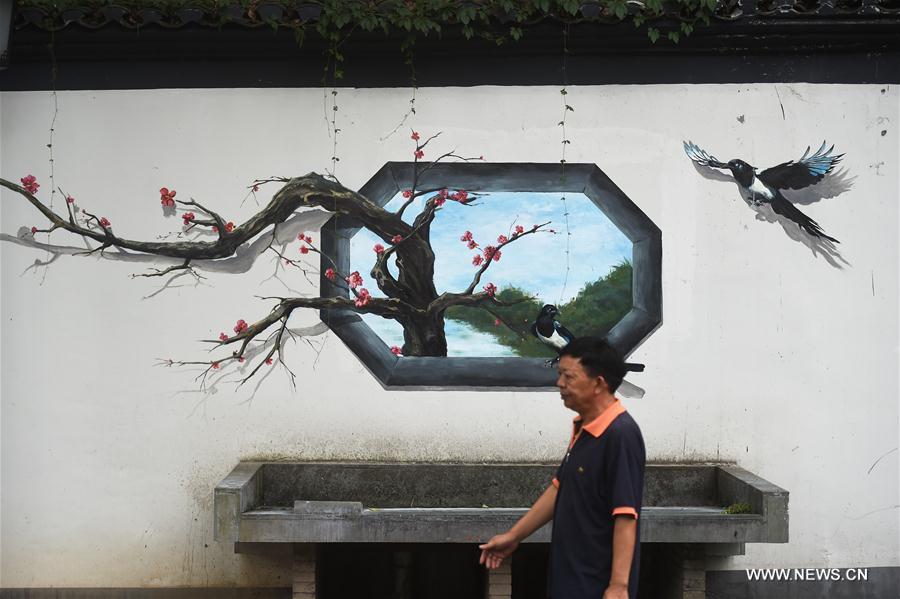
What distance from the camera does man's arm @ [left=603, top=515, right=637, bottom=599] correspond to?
3197mm

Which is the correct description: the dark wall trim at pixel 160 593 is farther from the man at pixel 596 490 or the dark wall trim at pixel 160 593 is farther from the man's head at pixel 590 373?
the man's head at pixel 590 373

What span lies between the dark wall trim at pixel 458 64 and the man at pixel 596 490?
116 inches

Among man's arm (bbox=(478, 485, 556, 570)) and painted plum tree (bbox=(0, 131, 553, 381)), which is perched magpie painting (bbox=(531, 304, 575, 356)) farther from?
man's arm (bbox=(478, 485, 556, 570))

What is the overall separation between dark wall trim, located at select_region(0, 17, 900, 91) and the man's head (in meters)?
2.93

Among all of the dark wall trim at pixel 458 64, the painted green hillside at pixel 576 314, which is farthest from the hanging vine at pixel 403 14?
the painted green hillside at pixel 576 314

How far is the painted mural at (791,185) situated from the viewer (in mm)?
5953

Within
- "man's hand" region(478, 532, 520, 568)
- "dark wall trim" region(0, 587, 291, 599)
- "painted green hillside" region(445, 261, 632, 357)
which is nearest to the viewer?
"man's hand" region(478, 532, 520, 568)

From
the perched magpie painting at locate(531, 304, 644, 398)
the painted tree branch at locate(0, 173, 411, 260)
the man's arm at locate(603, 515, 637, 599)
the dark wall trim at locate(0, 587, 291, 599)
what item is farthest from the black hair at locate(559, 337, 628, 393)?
the dark wall trim at locate(0, 587, 291, 599)

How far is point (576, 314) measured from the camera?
5.99 metres

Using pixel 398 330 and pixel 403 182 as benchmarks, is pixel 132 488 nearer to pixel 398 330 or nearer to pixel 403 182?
pixel 398 330

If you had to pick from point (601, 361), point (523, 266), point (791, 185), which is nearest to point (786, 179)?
point (791, 185)

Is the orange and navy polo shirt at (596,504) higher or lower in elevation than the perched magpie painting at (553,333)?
lower

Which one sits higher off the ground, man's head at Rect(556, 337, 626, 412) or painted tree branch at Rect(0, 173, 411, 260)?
painted tree branch at Rect(0, 173, 411, 260)

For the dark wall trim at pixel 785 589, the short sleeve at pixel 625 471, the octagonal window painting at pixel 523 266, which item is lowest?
the dark wall trim at pixel 785 589
